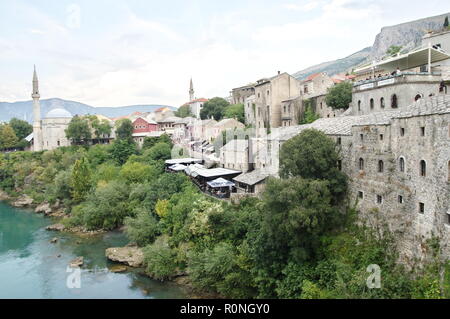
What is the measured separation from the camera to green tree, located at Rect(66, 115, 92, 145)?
196 feet

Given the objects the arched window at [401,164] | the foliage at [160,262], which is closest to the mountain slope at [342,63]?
the foliage at [160,262]

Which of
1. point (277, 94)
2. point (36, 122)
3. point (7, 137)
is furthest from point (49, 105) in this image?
point (277, 94)

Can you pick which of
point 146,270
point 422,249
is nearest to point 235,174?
point 146,270

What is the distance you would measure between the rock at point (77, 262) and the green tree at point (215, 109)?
112ft

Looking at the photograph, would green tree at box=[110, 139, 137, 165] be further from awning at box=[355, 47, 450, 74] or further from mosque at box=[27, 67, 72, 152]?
awning at box=[355, 47, 450, 74]

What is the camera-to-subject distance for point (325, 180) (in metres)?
18.1

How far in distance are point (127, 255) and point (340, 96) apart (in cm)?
2064

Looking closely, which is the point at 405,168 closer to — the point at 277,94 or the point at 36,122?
the point at 277,94

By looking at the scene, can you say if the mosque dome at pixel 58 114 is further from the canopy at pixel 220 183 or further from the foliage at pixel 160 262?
the foliage at pixel 160 262

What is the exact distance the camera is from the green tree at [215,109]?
189 feet

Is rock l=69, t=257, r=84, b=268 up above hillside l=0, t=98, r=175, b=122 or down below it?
below

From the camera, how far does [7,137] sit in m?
67.7

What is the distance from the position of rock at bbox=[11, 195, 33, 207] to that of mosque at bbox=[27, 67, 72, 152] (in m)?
15.9

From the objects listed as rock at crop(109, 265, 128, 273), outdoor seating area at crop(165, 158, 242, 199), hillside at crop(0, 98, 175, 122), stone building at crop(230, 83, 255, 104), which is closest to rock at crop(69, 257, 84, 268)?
rock at crop(109, 265, 128, 273)
